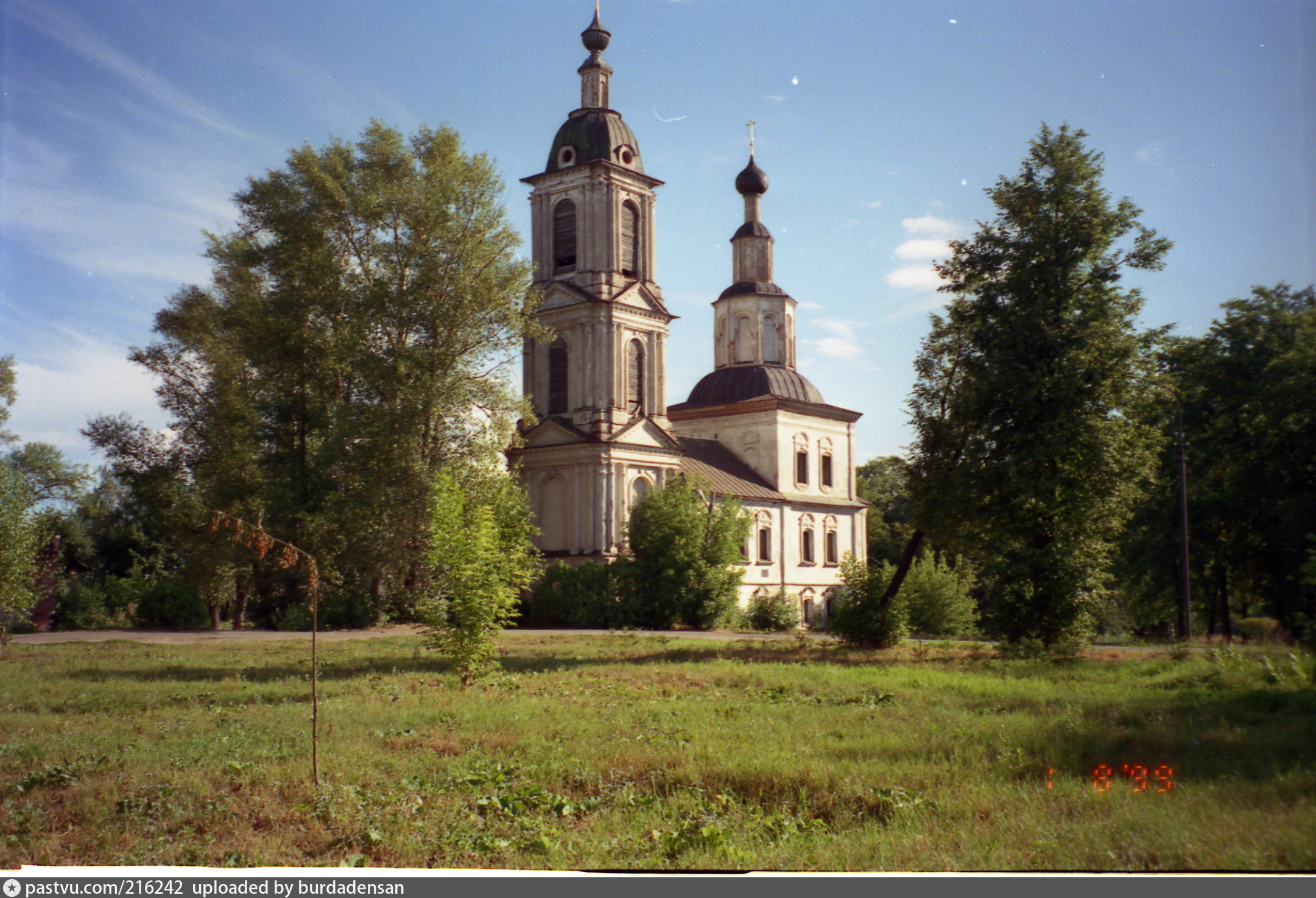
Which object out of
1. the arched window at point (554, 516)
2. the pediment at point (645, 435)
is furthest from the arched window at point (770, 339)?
the arched window at point (554, 516)

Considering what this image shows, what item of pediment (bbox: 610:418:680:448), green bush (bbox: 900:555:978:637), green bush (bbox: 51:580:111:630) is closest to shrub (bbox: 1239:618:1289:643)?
green bush (bbox: 900:555:978:637)

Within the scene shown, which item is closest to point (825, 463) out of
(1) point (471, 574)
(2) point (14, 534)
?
(1) point (471, 574)

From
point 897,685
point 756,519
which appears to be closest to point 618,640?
point 897,685

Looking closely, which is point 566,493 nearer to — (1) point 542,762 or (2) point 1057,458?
(2) point 1057,458

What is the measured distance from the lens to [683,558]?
38.9m

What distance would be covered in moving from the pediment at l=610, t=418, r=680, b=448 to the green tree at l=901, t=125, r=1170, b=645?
82.5 ft

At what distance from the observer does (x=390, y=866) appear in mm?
7230

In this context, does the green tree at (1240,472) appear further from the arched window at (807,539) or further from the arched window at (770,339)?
the arched window at (770,339)

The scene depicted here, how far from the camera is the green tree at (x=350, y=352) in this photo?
101ft

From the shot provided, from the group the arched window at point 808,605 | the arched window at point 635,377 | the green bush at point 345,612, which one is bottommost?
the arched window at point 808,605

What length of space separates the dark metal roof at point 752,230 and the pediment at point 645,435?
18.5 metres

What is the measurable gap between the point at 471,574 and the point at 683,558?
23.7 m

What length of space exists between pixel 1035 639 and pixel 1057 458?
3.72 metres

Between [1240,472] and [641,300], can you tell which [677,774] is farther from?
[641,300]
